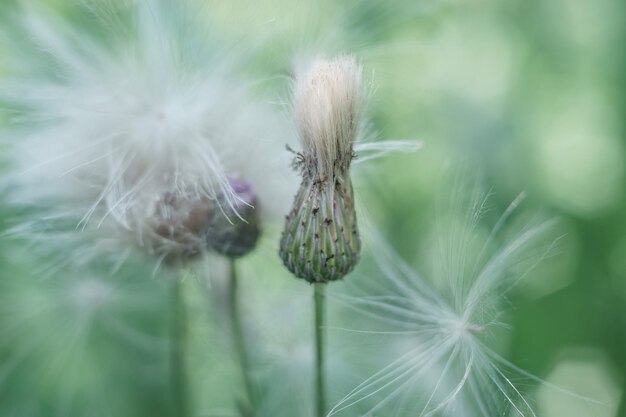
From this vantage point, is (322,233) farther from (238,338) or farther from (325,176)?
(238,338)

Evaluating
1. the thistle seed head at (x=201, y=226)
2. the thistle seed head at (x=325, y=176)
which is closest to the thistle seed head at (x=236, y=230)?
the thistle seed head at (x=201, y=226)

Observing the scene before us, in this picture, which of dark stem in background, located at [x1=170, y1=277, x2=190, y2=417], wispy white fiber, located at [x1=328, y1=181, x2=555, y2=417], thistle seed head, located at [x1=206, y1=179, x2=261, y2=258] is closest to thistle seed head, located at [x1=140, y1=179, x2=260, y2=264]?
thistle seed head, located at [x1=206, y1=179, x2=261, y2=258]

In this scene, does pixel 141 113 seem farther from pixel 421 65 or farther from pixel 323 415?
pixel 421 65

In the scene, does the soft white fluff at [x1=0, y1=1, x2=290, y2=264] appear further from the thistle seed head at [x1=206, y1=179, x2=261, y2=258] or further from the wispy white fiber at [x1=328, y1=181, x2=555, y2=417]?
the wispy white fiber at [x1=328, y1=181, x2=555, y2=417]

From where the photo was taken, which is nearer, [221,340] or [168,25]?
[168,25]

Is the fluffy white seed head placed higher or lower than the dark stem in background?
higher

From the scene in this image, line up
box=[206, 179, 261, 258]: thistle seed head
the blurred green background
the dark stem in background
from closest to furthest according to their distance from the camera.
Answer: box=[206, 179, 261, 258]: thistle seed head → the dark stem in background → the blurred green background

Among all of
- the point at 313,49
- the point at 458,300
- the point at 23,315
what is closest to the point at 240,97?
the point at 313,49
